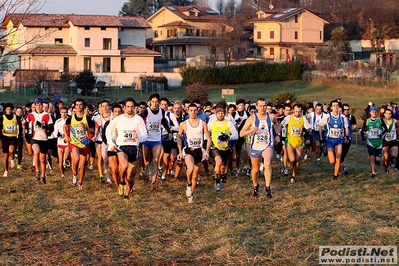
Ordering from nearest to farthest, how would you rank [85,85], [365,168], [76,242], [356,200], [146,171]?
1. [76,242]
2. [356,200]
3. [146,171]
4. [365,168]
5. [85,85]

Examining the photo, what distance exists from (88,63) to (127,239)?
6162 centimetres

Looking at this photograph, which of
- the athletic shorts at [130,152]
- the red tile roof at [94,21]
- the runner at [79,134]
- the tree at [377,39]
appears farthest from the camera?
the tree at [377,39]

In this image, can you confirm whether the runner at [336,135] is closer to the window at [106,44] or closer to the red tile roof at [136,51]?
the red tile roof at [136,51]

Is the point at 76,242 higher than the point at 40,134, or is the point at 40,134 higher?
the point at 40,134

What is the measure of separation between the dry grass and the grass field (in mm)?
16

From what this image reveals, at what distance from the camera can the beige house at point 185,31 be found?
269 feet

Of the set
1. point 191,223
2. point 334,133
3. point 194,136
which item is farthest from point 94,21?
point 191,223

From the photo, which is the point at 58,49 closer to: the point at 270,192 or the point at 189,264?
the point at 270,192

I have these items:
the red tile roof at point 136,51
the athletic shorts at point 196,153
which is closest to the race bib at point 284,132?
the athletic shorts at point 196,153

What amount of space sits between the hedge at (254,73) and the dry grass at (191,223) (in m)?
49.5

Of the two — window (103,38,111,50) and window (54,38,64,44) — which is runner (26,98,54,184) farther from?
window (54,38,64,44)

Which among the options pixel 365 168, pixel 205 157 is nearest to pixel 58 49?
pixel 365 168

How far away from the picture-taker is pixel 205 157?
44.5 feet

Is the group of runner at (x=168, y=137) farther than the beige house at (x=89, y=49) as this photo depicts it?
No
